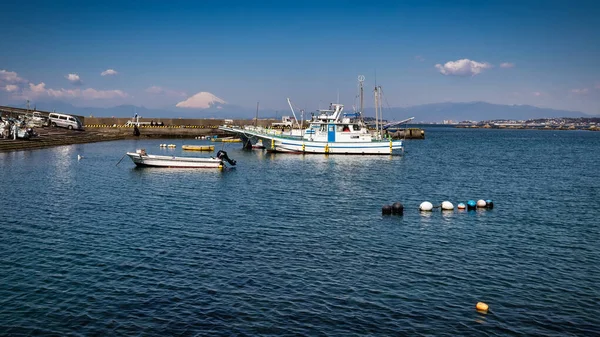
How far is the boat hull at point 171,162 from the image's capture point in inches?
2183

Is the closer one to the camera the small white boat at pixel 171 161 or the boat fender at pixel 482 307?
the boat fender at pixel 482 307

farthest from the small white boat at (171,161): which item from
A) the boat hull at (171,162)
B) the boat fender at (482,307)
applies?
the boat fender at (482,307)

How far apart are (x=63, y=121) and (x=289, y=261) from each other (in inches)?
3881

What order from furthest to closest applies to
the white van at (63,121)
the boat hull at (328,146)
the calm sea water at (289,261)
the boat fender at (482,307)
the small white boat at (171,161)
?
1. the white van at (63,121)
2. the boat hull at (328,146)
3. the small white boat at (171,161)
4. the boat fender at (482,307)
5. the calm sea water at (289,261)

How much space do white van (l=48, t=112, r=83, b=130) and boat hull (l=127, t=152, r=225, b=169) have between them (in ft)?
194

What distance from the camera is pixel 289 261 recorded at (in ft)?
71.5

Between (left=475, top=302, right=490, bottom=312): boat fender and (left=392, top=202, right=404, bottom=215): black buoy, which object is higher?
(left=392, top=202, right=404, bottom=215): black buoy

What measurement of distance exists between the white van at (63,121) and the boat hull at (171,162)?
5908cm

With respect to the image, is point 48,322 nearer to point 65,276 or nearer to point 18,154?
point 65,276

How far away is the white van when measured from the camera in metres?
105

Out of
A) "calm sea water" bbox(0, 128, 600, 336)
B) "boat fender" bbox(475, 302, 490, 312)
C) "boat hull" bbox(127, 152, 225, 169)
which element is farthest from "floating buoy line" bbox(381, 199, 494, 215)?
"boat hull" bbox(127, 152, 225, 169)

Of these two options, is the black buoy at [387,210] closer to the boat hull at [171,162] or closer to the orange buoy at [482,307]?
the orange buoy at [482,307]

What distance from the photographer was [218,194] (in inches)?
1571

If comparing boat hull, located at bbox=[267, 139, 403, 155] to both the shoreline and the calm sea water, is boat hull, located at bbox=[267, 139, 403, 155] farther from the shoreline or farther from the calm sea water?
the shoreline
